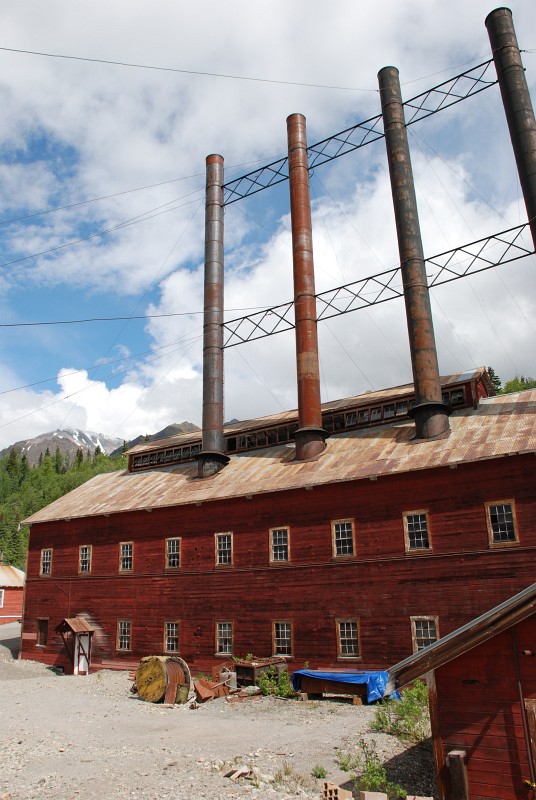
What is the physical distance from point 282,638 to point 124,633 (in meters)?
9.46

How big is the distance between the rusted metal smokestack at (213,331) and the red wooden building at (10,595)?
109 ft


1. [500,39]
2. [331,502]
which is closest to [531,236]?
[500,39]

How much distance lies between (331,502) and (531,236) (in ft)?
44.6

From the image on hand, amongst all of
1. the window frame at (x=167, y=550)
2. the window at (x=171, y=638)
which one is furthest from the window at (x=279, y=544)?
the window at (x=171, y=638)

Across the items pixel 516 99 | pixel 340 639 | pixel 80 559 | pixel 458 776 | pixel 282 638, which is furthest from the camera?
pixel 80 559

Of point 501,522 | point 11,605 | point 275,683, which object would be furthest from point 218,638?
point 11,605

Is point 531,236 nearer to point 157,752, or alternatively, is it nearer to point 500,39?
point 500,39

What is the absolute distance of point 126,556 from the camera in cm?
2964

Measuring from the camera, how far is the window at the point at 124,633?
92.7 ft

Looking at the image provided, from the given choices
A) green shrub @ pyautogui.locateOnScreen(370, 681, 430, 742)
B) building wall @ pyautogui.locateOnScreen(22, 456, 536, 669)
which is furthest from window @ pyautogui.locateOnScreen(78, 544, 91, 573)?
green shrub @ pyautogui.locateOnScreen(370, 681, 430, 742)

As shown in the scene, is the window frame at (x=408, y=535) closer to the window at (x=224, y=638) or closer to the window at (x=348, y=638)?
the window at (x=348, y=638)

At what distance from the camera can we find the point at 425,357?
2500 centimetres

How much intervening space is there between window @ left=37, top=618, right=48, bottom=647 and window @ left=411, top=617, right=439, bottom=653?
21.5 metres

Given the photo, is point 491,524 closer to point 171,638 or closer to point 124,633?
point 171,638
